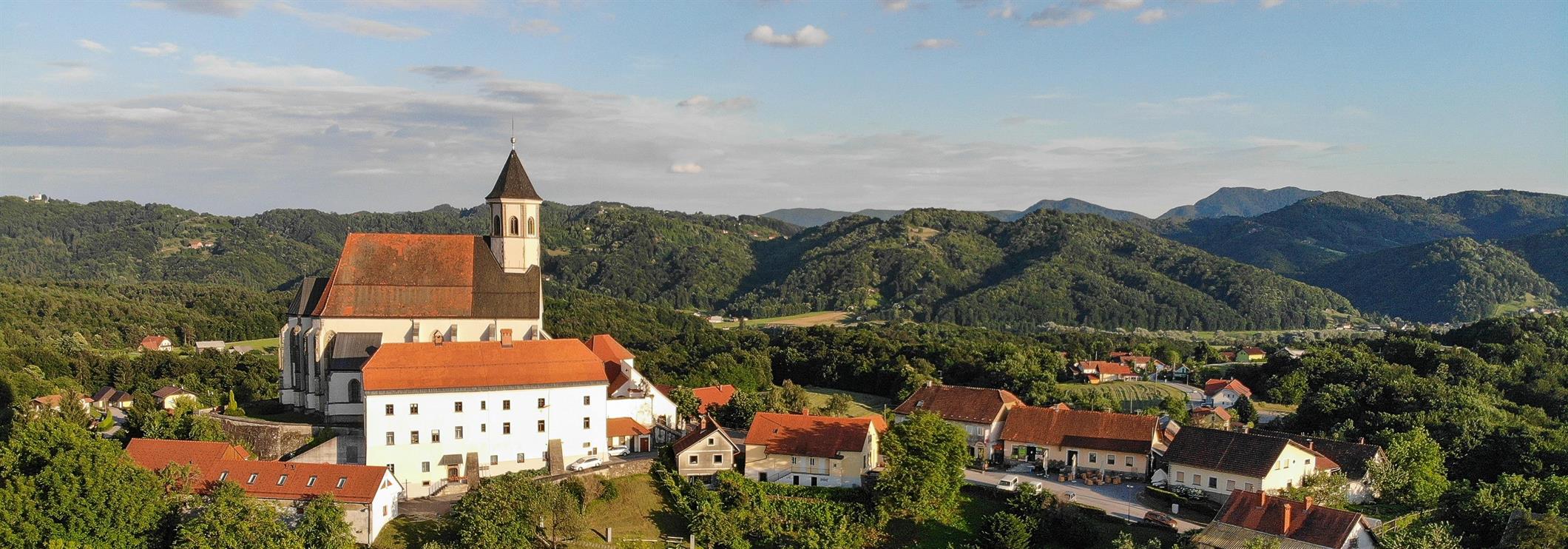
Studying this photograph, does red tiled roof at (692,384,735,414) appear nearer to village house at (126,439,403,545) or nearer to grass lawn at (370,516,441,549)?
grass lawn at (370,516,441,549)

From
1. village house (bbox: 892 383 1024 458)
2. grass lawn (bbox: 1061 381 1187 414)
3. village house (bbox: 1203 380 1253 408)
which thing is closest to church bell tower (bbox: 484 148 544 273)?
village house (bbox: 892 383 1024 458)

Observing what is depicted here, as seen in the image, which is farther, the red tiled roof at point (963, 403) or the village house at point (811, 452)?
the red tiled roof at point (963, 403)

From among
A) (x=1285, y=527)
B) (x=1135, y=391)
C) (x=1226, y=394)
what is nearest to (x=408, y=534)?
(x=1285, y=527)

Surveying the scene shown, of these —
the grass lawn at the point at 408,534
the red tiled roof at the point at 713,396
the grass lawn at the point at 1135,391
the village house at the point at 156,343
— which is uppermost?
the red tiled roof at the point at 713,396

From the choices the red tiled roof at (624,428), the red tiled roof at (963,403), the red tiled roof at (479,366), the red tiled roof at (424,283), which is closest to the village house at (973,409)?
the red tiled roof at (963,403)

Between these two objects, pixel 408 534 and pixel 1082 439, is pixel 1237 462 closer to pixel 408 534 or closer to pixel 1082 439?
pixel 1082 439

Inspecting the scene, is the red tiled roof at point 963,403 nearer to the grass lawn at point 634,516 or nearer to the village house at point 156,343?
the grass lawn at point 634,516

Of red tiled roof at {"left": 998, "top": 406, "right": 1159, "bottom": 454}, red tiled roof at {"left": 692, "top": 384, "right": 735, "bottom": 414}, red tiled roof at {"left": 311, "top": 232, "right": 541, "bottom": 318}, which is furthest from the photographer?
red tiled roof at {"left": 692, "top": 384, "right": 735, "bottom": 414}
